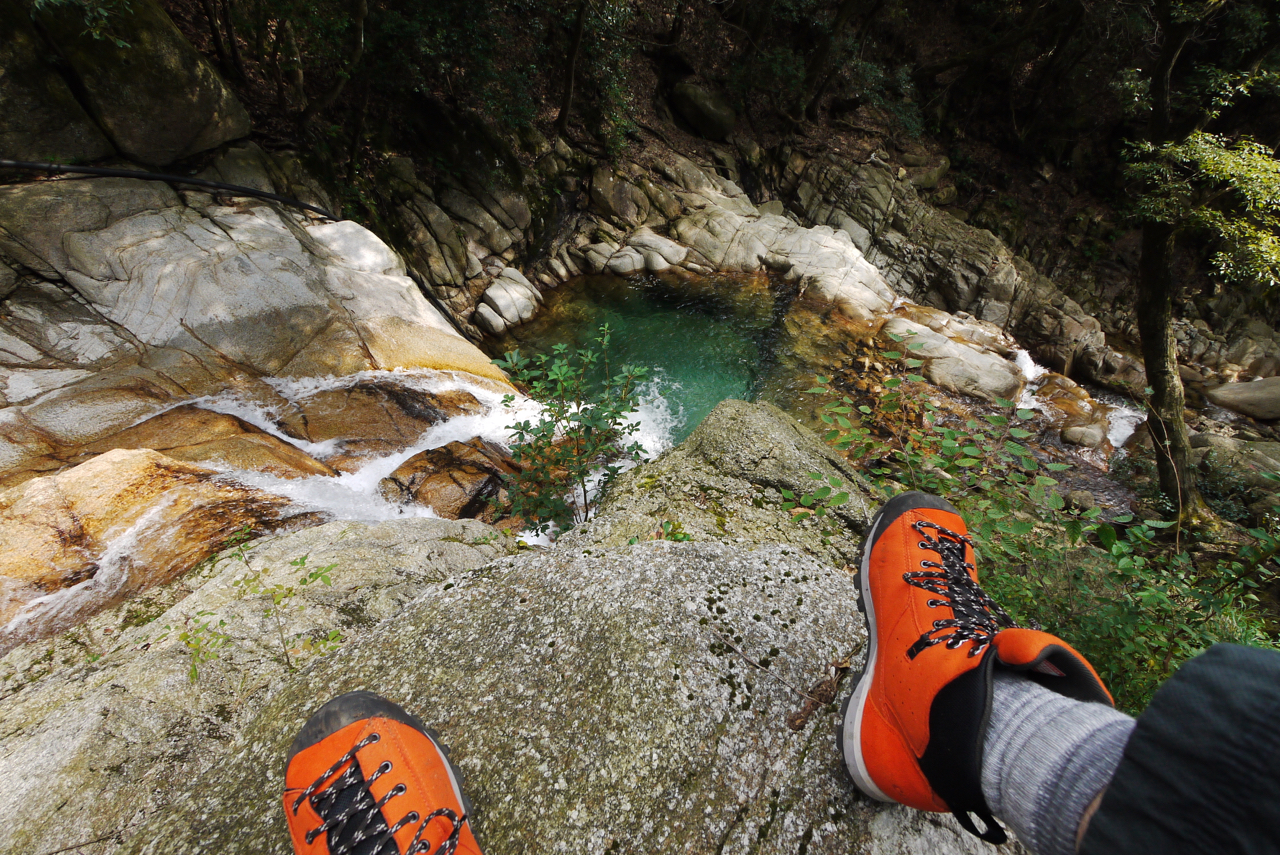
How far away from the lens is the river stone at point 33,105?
4789mm

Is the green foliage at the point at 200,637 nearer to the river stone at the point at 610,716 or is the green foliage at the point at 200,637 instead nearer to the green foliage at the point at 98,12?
the river stone at the point at 610,716

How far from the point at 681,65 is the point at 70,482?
14.7 metres

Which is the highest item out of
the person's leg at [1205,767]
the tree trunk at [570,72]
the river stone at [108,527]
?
the tree trunk at [570,72]

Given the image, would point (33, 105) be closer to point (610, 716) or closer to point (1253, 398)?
point (610, 716)

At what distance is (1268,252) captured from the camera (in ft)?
16.9

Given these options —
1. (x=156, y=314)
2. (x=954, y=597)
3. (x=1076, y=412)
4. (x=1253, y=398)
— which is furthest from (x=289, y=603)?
(x=1253, y=398)

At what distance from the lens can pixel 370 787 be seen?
4.30 feet

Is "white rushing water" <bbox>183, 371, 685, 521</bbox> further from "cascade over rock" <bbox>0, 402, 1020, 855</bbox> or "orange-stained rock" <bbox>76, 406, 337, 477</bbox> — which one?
"cascade over rock" <bbox>0, 402, 1020, 855</bbox>

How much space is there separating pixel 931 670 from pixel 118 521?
189 inches

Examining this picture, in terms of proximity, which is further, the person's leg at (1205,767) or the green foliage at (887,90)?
the green foliage at (887,90)

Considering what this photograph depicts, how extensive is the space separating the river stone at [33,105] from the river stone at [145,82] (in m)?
0.15

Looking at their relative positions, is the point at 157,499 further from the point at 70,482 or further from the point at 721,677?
the point at 721,677

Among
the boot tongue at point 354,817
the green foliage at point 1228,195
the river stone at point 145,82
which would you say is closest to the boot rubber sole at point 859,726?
the boot tongue at point 354,817

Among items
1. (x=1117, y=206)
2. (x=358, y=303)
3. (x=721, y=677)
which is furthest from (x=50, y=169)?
(x=1117, y=206)
